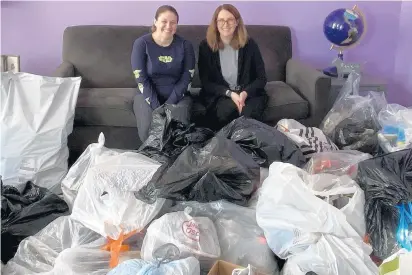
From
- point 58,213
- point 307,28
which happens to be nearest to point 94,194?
point 58,213

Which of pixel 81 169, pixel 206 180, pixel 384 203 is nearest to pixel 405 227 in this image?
pixel 384 203

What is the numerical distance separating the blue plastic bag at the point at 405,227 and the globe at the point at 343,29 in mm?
1606

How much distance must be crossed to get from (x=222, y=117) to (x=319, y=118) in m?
0.57

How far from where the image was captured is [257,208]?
1.74 metres

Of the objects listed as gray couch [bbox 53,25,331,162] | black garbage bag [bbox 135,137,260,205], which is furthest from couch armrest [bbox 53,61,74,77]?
black garbage bag [bbox 135,137,260,205]

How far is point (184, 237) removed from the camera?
1.61 m

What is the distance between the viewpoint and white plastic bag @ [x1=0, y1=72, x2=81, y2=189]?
240 centimetres

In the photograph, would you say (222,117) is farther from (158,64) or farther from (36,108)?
(36,108)

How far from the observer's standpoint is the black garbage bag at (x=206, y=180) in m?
1.76

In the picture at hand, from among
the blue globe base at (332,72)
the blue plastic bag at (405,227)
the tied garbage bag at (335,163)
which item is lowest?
the blue plastic bag at (405,227)

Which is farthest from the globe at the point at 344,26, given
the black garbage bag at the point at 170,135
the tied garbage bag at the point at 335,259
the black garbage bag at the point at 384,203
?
the tied garbage bag at the point at 335,259

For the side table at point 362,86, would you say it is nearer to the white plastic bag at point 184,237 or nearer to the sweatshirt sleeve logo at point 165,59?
the sweatshirt sleeve logo at point 165,59

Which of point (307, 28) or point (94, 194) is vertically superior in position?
point (307, 28)

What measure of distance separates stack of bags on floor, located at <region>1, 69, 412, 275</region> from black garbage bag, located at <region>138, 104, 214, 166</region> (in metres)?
0.02
